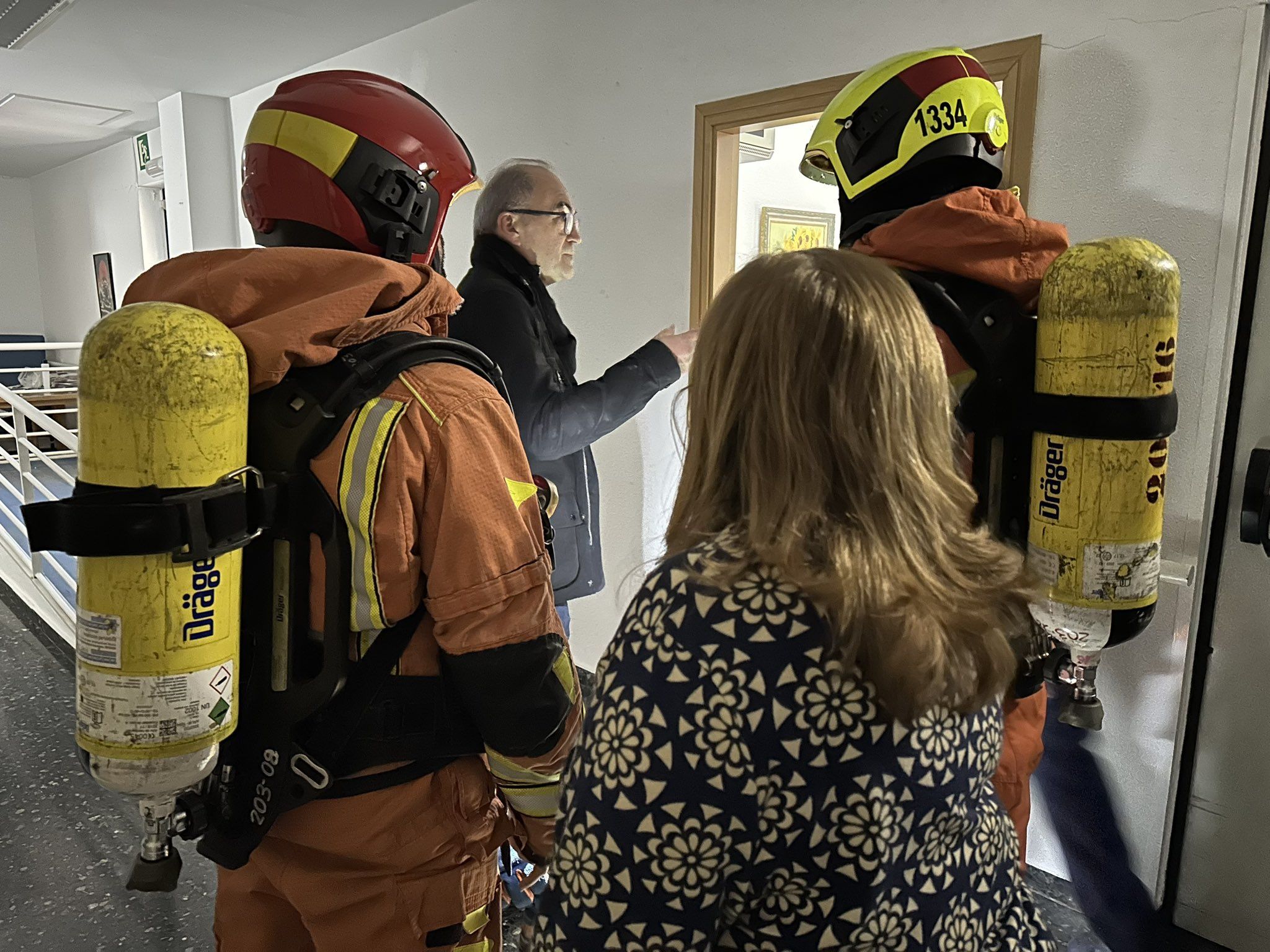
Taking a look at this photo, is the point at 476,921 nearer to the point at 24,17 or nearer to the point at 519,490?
the point at 519,490

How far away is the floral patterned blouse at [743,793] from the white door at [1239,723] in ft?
5.04

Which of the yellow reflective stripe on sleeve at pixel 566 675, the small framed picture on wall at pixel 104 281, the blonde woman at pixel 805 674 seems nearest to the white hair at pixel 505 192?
the yellow reflective stripe on sleeve at pixel 566 675

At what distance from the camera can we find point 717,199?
266cm

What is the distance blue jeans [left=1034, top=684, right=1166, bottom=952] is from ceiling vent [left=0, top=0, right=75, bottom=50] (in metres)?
4.34

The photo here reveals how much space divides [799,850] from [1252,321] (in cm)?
172

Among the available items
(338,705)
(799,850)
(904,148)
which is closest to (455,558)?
(338,705)

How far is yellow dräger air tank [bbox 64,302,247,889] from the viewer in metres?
0.87

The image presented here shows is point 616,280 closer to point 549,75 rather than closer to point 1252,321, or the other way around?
point 549,75

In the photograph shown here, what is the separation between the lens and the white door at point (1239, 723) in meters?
1.82

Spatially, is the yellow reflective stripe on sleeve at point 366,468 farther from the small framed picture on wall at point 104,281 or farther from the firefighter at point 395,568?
the small framed picture on wall at point 104,281

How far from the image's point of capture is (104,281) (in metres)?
8.55

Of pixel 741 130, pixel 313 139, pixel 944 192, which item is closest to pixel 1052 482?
pixel 944 192

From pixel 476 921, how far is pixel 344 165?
98 centimetres

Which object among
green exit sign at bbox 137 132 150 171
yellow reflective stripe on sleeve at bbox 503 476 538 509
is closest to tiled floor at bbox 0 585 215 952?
yellow reflective stripe on sleeve at bbox 503 476 538 509
